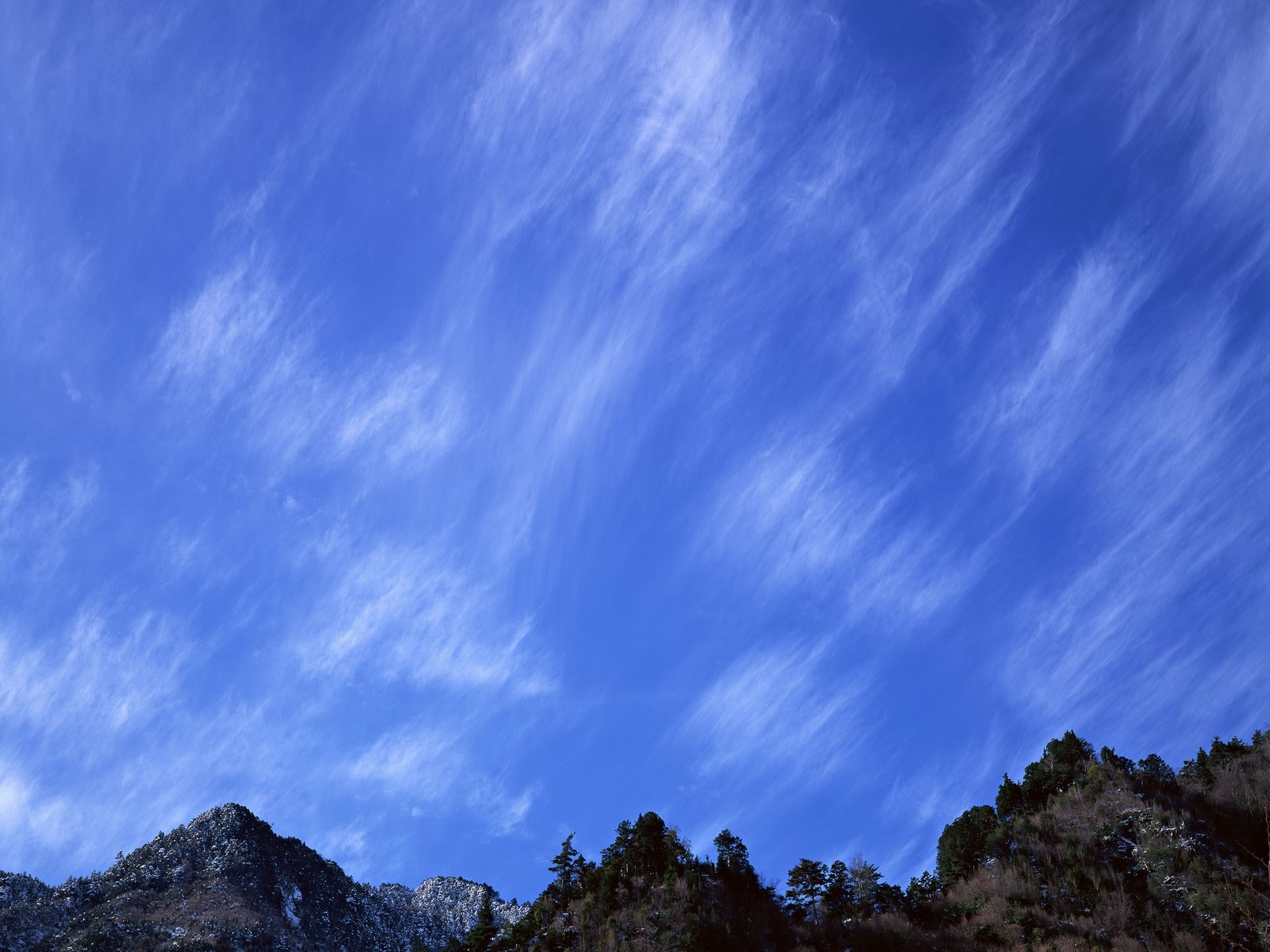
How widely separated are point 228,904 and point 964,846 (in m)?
67.6

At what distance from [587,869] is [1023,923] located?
37.5m

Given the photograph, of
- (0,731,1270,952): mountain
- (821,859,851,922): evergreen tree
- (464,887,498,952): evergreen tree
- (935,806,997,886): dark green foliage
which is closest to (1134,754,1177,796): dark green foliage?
(0,731,1270,952): mountain

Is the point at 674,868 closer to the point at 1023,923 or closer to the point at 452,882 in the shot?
the point at 1023,923

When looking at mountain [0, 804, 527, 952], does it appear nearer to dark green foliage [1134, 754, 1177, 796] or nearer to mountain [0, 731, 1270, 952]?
mountain [0, 731, 1270, 952]

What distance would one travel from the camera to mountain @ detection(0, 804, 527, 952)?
266ft

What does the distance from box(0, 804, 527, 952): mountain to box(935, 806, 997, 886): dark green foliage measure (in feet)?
150

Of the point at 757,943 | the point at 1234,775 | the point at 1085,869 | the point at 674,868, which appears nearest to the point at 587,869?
the point at 674,868

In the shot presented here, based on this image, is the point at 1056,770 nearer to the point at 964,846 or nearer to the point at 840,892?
the point at 964,846

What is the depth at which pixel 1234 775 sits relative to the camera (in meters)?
97.4

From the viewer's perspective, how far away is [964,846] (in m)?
91.7

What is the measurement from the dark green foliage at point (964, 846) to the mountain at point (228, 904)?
1797 inches

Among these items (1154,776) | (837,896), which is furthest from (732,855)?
(1154,776)

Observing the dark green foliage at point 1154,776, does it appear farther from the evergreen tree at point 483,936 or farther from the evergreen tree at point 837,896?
the evergreen tree at point 483,936

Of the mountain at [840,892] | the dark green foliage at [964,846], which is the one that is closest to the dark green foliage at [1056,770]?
the mountain at [840,892]
